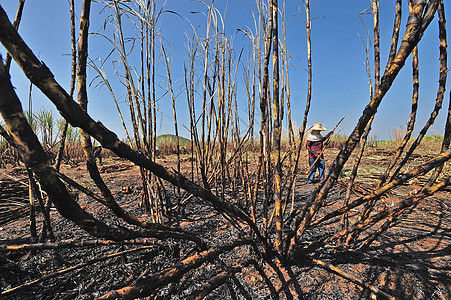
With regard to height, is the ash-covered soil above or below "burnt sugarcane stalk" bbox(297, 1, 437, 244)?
below

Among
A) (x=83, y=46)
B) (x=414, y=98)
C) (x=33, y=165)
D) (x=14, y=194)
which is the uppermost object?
(x=83, y=46)

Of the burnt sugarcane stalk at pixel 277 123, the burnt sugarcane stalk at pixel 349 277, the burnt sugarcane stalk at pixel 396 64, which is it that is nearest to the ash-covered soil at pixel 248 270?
the burnt sugarcane stalk at pixel 349 277

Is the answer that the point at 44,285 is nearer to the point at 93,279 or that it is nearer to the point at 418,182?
the point at 93,279

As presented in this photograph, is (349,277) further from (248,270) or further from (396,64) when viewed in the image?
(396,64)

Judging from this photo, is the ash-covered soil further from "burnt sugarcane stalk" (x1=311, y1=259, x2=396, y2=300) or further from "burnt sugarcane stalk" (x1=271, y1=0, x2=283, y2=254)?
"burnt sugarcane stalk" (x1=271, y1=0, x2=283, y2=254)

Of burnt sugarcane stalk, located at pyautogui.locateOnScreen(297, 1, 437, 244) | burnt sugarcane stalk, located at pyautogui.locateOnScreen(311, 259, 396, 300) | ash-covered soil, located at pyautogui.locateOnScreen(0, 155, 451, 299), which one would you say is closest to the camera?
burnt sugarcane stalk, located at pyautogui.locateOnScreen(297, 1, 437, 244)

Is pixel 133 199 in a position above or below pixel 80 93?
below

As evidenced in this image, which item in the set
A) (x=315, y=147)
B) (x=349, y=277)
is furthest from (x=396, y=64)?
(x=315, y=147)

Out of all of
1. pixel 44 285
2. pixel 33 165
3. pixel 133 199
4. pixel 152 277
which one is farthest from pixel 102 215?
pixel 33 165

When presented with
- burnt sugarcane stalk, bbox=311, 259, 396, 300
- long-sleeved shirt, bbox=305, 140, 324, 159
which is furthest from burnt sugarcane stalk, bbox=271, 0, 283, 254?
long-sleeved shirt, bbox=305, 140, 324, 159

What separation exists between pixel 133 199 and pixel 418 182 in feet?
12.8

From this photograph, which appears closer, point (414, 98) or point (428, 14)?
point (428, 14)

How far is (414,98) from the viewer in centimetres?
86

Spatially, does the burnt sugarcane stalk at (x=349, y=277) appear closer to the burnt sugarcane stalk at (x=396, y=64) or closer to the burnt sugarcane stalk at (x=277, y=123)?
the burnt sugarcane stalk at (x=277, y=123)
